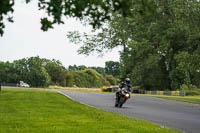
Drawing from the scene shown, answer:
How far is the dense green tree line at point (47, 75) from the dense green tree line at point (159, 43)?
1782 inches

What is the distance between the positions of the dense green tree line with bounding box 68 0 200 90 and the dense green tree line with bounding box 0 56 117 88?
45273 millimetres

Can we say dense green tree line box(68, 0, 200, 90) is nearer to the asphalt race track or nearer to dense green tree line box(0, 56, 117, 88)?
the asphalt race track

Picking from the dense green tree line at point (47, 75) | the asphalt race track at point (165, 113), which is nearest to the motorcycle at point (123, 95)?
the asphalt race track at point (165, 113)

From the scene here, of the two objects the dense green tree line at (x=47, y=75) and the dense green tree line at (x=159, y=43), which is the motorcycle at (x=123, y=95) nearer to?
the dense green tree line at (x=159, y=43)

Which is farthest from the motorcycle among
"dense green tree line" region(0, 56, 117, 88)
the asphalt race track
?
"dense green tree line" region(0, 56, 117, 88)

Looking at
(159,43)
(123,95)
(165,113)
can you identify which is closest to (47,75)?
(159,43)

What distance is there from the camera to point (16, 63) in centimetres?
10662

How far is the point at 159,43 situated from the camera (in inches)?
1793

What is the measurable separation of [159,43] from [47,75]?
5353 centimetres

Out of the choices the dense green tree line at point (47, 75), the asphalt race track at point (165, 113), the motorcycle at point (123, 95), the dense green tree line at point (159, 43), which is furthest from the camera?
the dense green tree line at point (47, 75)

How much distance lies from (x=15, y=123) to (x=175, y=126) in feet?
15.0

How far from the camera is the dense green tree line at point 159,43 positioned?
33.3 meters

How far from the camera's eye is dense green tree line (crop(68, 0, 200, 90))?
109 ft

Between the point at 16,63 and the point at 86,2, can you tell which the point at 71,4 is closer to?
the point at 86,2
